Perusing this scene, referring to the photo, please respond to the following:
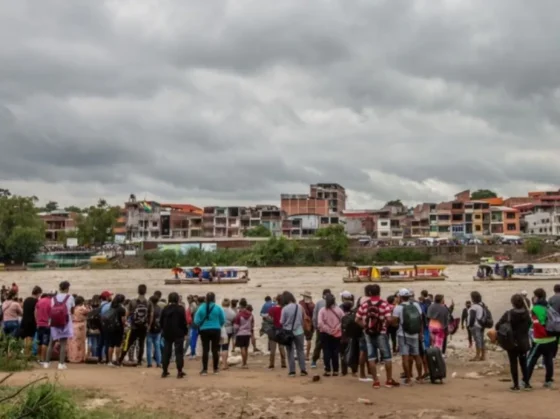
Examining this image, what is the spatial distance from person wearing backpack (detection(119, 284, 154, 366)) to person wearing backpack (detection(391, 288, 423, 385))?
4419 millimetres

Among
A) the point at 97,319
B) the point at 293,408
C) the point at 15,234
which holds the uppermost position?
the point at 15,234

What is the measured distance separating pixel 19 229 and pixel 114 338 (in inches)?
3381

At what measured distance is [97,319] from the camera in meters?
12.4

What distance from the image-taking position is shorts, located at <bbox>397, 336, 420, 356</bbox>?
9.95 meters

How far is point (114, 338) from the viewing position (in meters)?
12.2

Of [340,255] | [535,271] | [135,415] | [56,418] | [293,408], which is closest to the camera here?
[56,418]

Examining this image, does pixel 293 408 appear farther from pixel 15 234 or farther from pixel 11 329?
pixel 15 234

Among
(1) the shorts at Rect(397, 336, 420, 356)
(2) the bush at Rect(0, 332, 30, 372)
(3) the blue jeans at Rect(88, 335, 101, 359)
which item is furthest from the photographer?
(3) the blue jeans at Rect(88, 335, 101, 359)

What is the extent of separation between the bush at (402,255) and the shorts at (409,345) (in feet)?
249

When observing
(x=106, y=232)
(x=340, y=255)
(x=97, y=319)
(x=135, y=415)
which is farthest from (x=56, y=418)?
(x=106, y=232)

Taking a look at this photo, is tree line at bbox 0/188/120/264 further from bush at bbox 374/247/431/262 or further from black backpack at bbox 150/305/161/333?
black backpack at bbox 150/305/161/333

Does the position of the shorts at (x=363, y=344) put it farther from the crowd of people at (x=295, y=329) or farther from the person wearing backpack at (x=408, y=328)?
the person wearing backpack at (x=408, y=328)

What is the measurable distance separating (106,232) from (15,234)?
63.4ft

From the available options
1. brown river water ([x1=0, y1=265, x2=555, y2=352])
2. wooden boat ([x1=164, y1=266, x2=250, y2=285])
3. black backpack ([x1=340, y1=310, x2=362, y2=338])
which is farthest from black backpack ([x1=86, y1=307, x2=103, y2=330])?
wooden boat ([x1=164, y1=266, x2=250, y2=285])
